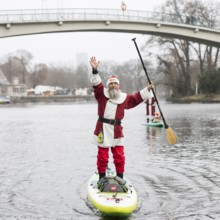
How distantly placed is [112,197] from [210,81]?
5874 centimetres

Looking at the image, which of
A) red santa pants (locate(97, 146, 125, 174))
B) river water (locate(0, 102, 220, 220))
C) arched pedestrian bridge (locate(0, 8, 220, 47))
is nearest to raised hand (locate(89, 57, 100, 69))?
red santa pants (locate(97, 146, 125, 174))

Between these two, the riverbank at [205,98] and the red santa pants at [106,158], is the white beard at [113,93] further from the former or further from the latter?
the riverbank at [205,98]

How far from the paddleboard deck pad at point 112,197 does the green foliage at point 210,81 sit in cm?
5765

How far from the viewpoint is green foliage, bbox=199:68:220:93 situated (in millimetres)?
63844

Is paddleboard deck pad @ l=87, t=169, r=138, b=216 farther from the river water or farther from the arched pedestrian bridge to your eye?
the arched pedestrian bridge

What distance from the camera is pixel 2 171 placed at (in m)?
11.0

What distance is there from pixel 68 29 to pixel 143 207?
44211mm

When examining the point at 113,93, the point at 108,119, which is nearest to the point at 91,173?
the point at 108,119

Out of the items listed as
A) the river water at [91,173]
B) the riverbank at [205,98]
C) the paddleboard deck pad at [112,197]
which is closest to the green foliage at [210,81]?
the riverbank at [205,98]

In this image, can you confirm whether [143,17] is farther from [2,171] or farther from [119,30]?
[2,171]

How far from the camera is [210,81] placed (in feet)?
210

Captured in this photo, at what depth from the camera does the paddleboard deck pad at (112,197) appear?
682 centimetres

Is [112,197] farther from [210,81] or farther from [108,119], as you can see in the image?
[210,81]

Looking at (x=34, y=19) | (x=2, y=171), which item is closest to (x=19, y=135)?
(x=2, y=171)
